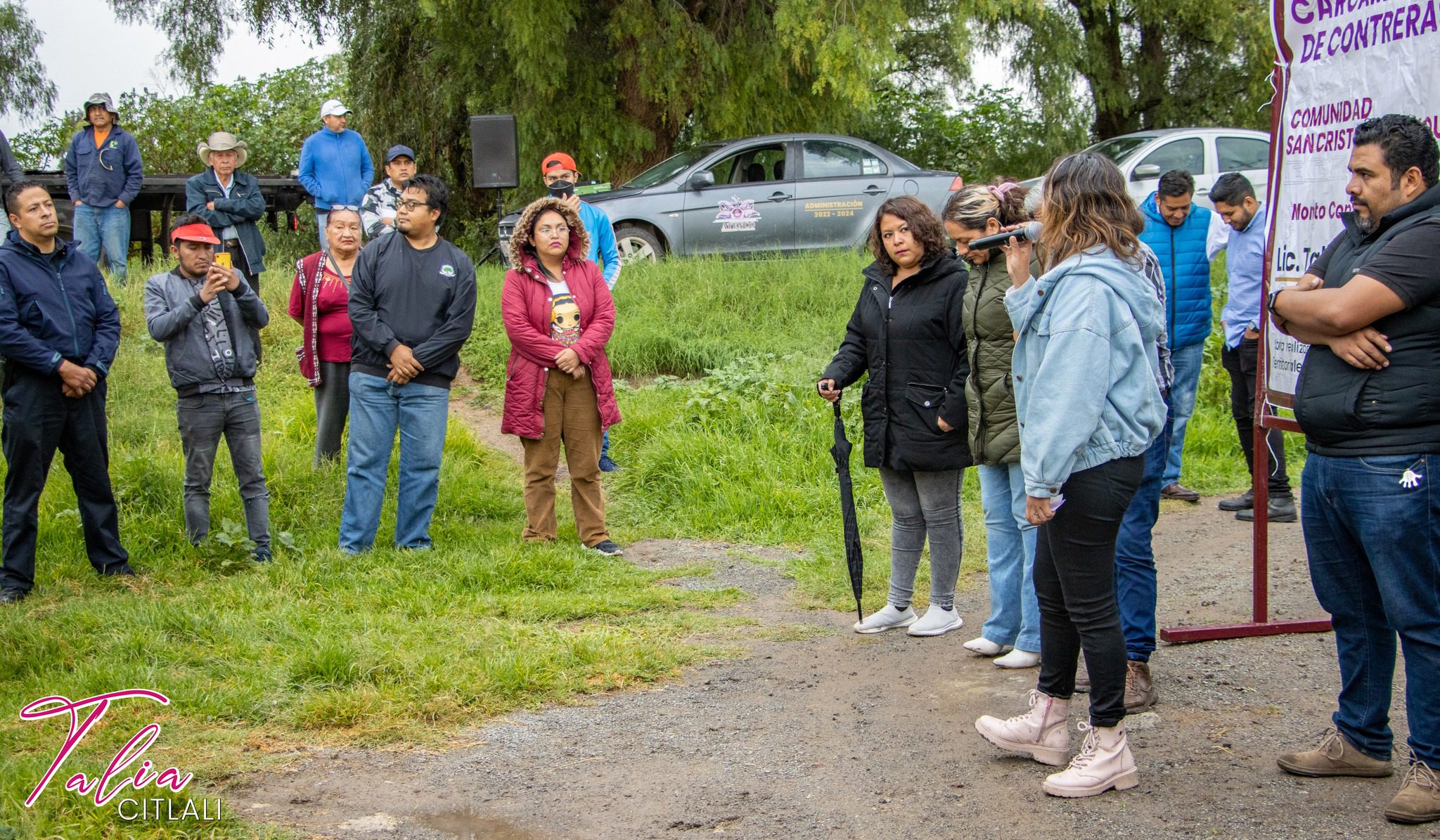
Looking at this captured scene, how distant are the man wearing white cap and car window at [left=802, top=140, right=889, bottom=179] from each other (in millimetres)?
4724

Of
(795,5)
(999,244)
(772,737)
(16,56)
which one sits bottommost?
(772,737)

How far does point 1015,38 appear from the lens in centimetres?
1808

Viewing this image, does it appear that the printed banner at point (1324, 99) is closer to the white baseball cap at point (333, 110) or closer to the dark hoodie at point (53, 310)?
the dark hoodie at point (53, 310)

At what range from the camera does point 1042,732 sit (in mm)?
4027

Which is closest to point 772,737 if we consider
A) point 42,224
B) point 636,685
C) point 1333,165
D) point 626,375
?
point 636,685

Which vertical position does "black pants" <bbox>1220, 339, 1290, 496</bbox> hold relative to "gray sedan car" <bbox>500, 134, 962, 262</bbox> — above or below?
below

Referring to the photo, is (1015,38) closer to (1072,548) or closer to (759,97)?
(759,97)

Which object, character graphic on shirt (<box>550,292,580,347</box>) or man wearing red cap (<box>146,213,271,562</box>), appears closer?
man wearing red cap (<box>146,213,271,562</box>)

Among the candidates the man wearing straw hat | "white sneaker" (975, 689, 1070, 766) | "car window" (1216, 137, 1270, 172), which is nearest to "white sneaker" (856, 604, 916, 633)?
"white sneaker" (975, 689, 1070, 766)

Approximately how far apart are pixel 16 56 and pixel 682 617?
2557 centimetres

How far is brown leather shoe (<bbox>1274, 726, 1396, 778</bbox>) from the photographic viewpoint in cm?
385

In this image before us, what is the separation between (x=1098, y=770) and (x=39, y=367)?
5.21 metres

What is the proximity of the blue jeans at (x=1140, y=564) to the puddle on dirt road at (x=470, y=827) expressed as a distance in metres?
2.27

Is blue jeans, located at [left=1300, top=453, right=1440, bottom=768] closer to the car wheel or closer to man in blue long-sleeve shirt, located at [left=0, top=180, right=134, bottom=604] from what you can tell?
man in blue long-sleeve shirt, located at [left=0, top=180, right=134, bottom=604]
